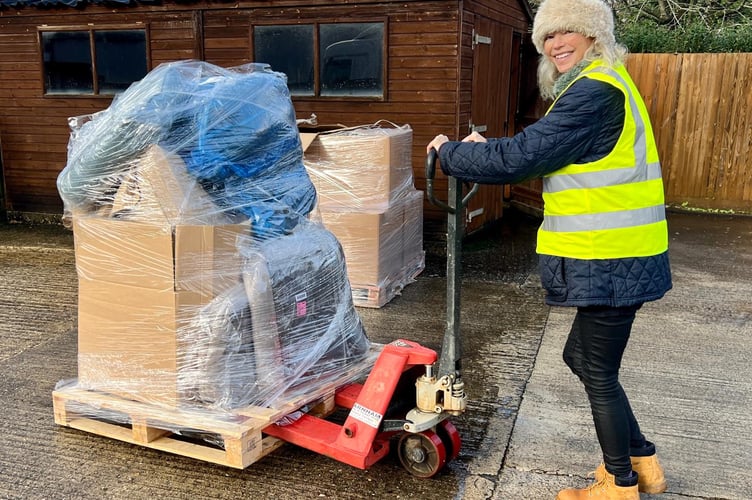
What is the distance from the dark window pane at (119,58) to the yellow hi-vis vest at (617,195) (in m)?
6.61

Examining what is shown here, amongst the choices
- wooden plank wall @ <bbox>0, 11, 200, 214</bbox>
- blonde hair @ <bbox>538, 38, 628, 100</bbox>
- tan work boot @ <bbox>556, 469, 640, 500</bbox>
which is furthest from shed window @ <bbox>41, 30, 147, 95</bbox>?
tan work boot @ <bbox>556, 469, 640, 500</bbox>

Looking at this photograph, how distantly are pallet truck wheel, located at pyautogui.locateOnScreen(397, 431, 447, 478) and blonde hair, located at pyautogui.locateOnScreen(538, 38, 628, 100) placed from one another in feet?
4.94

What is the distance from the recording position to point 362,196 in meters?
5.37

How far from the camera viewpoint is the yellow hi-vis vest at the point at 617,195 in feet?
7.73

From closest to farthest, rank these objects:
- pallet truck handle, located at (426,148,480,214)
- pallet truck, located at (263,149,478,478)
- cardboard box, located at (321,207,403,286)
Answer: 1. pallet truck handle, located at (426,148,480,214)
2. pallet truck, located at (263,149,478,478)
3. cardboard box, located at (321,207,403,286)

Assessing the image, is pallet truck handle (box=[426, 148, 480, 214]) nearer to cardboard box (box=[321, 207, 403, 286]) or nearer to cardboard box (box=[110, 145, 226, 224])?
cardboard box (box=[110, 145, 226, 224])

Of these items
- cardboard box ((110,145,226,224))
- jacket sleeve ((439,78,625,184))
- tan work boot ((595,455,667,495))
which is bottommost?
tan work boot ((595,455,667,495))

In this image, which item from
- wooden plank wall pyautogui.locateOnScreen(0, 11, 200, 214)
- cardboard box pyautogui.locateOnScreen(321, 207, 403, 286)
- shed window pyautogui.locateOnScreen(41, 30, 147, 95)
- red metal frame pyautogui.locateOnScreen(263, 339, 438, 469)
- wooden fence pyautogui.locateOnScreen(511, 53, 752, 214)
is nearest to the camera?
red metal frame pyautogui.locateOnScreen(263, 339, 438, 469)

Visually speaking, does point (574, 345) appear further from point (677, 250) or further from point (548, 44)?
point (677, 250)

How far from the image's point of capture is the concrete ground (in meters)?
2.93

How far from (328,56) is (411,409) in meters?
4.89

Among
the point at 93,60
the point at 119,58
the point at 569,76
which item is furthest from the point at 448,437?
the point at 93,60

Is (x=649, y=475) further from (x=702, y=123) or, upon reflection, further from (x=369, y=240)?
(x=702, y=123)

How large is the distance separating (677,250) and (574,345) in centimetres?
507
